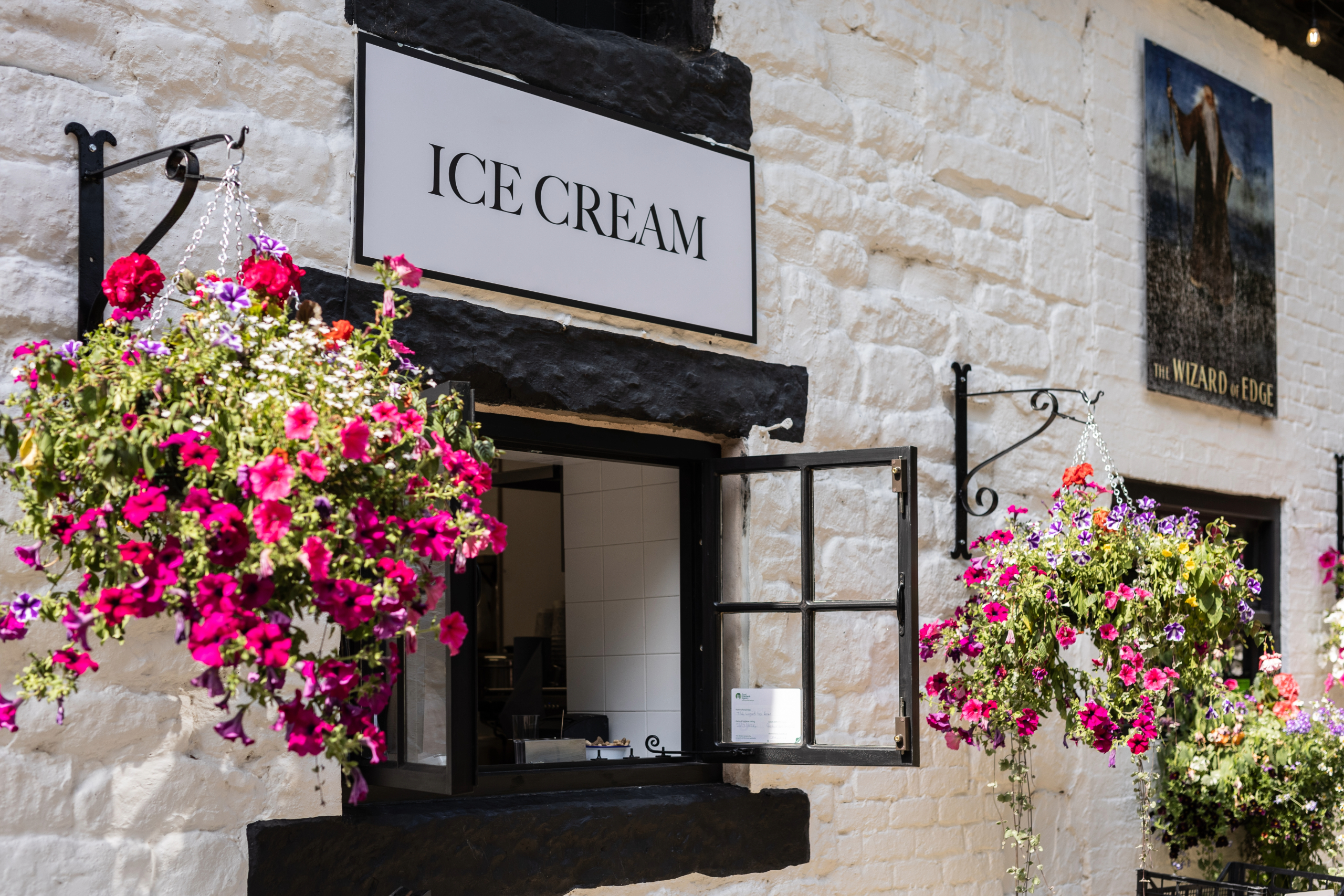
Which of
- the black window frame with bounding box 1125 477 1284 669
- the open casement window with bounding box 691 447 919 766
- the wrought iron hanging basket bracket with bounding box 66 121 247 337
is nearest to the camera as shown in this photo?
the wrought iron hanging basket bracket with bounding box 66 121 247 337

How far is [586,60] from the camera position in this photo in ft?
11.2

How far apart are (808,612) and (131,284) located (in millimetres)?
1771

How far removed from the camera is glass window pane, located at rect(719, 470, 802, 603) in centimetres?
362

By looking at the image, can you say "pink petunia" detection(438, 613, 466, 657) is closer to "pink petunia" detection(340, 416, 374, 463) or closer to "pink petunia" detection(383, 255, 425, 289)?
"pink petunia" detection(340, 416, 374, 463)

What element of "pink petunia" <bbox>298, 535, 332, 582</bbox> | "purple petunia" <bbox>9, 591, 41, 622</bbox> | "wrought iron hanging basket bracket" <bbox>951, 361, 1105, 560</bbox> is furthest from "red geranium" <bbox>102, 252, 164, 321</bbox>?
"wrought iron hanging basket bracket" <bbox>951, 361, 1105, 560</bbox>

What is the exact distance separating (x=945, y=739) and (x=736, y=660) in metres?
0.65

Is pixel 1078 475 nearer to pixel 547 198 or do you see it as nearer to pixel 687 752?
pixel 687 752

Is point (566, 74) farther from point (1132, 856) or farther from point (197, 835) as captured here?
point (1132, 856)

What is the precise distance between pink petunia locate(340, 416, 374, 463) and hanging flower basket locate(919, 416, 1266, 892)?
6.59 ft

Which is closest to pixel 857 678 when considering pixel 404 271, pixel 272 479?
pixel 404 271

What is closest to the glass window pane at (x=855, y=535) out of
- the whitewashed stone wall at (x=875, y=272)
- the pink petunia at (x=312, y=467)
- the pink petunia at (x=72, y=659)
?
the whitewashed stone wall at (x=875, y=272)

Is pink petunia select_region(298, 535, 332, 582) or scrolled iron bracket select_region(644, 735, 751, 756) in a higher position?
pink petunia select_region(298, 535, 332, 582)

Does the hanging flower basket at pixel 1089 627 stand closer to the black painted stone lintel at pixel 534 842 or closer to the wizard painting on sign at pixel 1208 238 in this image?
the black painted stone lintel at pixel 534 842

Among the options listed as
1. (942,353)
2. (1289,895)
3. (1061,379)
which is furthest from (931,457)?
(1289,895)
